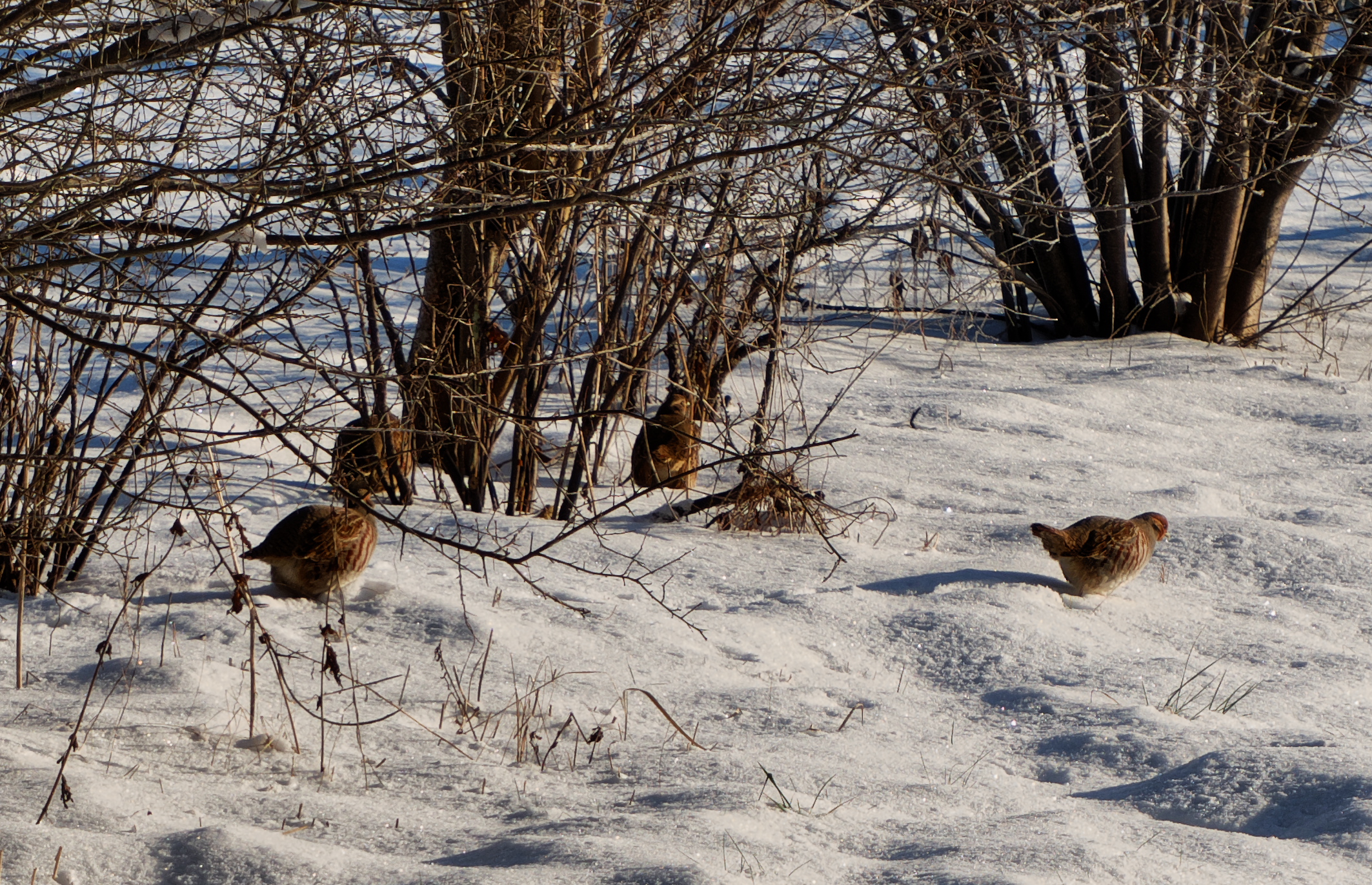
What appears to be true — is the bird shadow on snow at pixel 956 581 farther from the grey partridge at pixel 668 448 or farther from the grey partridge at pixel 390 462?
the grey partridge at pixel 390 462

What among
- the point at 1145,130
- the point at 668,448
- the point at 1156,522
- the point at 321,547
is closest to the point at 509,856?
the point at 321,547

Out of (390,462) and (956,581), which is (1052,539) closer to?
(956,581)

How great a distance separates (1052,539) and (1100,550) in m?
0.14

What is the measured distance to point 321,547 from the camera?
318cm

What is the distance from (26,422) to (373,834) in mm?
1649

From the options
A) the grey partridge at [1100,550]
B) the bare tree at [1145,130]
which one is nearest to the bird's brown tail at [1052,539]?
the grey partridge at [1100,550]

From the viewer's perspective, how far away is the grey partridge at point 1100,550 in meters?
3.66

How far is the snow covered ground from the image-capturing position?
84.0 inches

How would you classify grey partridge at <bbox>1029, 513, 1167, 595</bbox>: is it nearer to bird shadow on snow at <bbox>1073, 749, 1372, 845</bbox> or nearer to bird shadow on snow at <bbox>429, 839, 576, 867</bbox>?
bird shadow on snow at <bbox>1073, 749, 1372, 845</bbox>

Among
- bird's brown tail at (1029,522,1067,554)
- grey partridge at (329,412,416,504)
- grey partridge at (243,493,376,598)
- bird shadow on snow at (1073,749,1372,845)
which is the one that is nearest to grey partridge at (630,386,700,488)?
grey partridge at (329,412,416,504)

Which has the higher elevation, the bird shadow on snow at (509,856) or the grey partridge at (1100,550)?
the grey partridge at (1100,550)

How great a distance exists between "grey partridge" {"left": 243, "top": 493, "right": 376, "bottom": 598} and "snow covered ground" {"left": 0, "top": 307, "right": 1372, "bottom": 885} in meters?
0.11

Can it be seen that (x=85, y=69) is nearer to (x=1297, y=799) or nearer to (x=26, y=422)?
(x=26, y=422)

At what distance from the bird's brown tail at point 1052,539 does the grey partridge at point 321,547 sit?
1912mm
